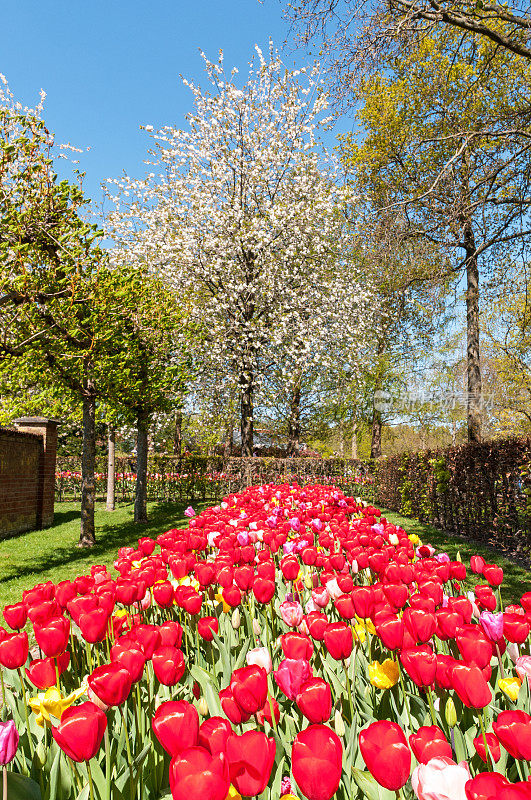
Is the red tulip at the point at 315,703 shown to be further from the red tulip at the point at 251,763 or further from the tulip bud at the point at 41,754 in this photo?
the tulip bud at the point at 41,754

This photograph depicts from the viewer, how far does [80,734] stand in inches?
44.1

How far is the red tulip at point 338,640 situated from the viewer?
63.2 inches

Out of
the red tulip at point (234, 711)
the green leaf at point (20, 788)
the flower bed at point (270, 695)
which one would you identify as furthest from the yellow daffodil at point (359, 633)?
the green leaf at point (20, 788)

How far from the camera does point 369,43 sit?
6816 millimetres

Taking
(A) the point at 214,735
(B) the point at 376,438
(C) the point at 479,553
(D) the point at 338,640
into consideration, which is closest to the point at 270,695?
(D) the point at 338,640

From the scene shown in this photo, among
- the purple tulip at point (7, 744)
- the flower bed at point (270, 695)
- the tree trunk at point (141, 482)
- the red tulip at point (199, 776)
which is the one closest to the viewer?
the red tulip at point (199, 776)

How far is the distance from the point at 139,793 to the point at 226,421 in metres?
19.9

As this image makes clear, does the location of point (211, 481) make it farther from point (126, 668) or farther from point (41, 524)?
point (126, 668)

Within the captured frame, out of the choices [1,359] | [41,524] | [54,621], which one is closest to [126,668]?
[54,621]

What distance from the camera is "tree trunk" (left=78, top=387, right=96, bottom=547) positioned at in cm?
1017

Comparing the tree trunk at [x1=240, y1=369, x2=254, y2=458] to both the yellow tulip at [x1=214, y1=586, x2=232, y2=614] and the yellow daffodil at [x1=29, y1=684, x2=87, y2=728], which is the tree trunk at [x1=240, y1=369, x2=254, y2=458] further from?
the yellow daffodil at [x1=29, y1=684, x2=87, y2=728]

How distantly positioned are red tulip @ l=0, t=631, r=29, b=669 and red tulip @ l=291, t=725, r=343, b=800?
3.80 ft

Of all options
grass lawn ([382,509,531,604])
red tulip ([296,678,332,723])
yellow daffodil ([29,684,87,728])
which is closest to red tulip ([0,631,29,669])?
yellow daffodil ([29,684,87,728])

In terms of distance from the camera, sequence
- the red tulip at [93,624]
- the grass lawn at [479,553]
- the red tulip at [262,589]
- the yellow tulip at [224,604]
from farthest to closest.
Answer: the grass lawn at [479,553], the yellow tulip at [224,604], the red tulip at [262,589], the red tulip at [93,624]
